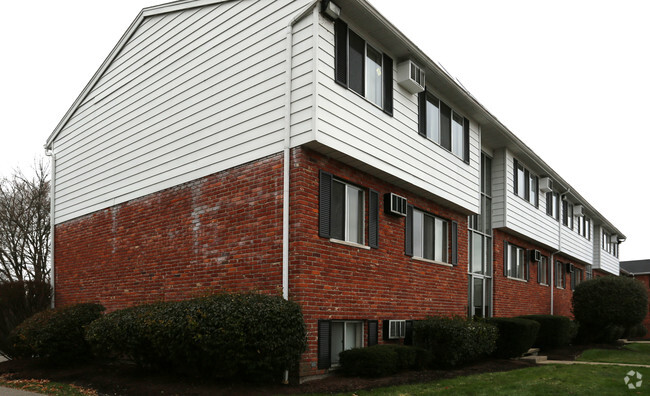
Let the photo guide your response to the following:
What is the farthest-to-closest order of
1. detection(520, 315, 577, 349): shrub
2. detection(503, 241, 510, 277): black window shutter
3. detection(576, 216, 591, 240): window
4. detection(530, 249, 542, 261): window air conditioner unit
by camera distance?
1. detection(576, 216, 591, 240): window
2. detection(530, 249, 542, 261): window air conditioner unit
3. detection(503, 241, 510, 277): black window shutter
4. detection(520, 315, 577, 349): shrub

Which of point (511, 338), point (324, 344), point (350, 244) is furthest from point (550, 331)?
point (324, 344)

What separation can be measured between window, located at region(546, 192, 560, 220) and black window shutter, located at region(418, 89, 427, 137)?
12248 millimetres

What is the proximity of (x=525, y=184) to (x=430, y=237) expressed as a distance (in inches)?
345

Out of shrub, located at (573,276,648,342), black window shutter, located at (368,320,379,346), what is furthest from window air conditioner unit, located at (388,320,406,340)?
shrub, located at (573,276,648,342)

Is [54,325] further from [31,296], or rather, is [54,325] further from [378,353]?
[378,353]

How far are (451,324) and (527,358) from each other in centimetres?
388

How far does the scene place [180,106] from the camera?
13.6 m

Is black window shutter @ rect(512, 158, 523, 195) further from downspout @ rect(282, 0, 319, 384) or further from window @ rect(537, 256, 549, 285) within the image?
downspout @ rect(282, 0, 319, 384)

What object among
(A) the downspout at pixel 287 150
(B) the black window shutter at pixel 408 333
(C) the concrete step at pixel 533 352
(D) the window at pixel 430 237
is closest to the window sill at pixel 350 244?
(A) the downspout at pixel 287 150

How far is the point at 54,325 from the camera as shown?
495 inches

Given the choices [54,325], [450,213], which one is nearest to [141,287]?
[54,325]

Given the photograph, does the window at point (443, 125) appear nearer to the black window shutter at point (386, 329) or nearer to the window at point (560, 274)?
the black window shutter at point (386, 329)

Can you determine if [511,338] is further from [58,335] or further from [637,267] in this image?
[637,267]

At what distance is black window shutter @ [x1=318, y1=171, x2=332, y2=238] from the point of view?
10617 millimetres
